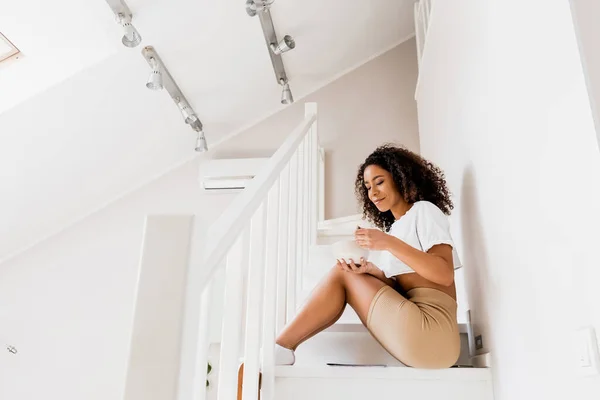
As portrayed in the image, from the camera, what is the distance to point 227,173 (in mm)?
3312

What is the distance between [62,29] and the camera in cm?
217

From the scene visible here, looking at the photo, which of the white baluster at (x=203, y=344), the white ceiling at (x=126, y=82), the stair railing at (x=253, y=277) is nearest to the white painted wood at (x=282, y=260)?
the stair railing at (x=253, y=277)

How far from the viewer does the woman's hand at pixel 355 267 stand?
151cm

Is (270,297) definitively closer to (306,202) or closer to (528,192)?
(528,192)

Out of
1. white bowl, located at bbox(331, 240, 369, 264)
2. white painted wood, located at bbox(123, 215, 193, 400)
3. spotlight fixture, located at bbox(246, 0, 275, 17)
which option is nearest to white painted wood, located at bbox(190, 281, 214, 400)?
white painted wood, located at bbox(123, 215, 193, 400)

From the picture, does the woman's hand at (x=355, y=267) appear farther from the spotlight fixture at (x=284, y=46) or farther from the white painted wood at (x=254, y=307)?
the spotlight fixture at (x=284, y=46)

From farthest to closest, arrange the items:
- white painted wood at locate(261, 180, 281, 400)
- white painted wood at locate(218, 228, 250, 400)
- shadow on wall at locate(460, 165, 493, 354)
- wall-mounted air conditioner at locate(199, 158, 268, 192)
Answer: wall-mounted air conditioner at locate(199, 158, 268, 192), shadow on wall at locate(460, 165, 493, 354), white painted wood at locate(261, 180, 281, 400), white painted wood at locate(218, 228, 250, 400)

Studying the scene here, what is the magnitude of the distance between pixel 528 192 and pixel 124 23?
1749 mm

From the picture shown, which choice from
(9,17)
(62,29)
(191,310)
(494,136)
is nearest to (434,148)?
(494,136)

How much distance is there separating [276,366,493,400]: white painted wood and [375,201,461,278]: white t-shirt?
1.04 ft

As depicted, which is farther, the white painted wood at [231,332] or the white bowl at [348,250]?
the white bowl at [348,250]

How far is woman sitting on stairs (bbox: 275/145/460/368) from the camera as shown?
4.46 feet

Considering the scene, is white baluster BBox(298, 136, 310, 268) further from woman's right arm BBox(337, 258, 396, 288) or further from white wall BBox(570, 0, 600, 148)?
white wall BBox(570, 0, 600, 148)

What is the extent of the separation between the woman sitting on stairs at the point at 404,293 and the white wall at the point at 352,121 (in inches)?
62.9
